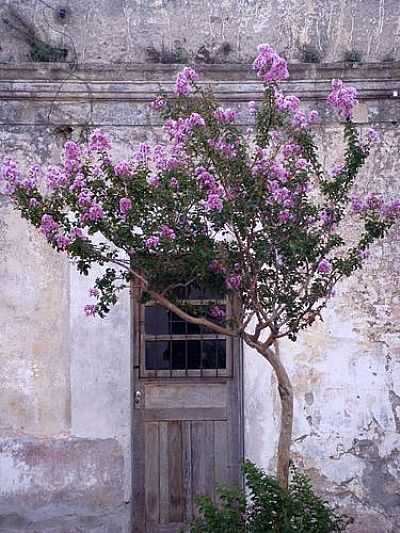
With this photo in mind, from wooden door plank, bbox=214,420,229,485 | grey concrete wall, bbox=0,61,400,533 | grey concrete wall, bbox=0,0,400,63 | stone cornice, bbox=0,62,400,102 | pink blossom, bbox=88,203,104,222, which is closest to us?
pink blossom, bbox=88,203,104,222

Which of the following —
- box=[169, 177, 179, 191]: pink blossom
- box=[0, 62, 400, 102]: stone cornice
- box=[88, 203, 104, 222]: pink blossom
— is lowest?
box=[88, 203, 104, 222]: pink blossom

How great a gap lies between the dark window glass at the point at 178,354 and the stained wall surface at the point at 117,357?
393 millimetres

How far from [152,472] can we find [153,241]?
2838mm

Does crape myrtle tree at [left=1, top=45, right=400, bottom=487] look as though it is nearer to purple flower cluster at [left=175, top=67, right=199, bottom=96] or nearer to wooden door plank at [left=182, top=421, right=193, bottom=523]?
purple flower cluster at [left=175, top=67, right=199, bottom=96]

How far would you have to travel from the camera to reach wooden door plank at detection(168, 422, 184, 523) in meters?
6.37

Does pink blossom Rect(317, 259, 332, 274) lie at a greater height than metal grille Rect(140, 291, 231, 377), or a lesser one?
greater

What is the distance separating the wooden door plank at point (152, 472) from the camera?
6.38 m

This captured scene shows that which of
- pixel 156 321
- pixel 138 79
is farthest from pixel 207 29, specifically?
pixel 156 321

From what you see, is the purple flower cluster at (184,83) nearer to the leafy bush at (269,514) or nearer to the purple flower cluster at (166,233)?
the purple flower cluster at (166,233)

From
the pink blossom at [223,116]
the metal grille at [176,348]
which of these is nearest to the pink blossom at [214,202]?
the pink blossom at [223,116]

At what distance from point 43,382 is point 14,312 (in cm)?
56

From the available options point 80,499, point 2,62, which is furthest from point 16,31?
point 80,499

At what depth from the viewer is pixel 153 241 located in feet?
13.6

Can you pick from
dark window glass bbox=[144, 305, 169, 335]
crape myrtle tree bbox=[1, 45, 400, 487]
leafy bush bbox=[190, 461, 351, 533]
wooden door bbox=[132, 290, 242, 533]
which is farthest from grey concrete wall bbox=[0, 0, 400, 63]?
leafy bush bbox=[190, 461, 351, 533]
